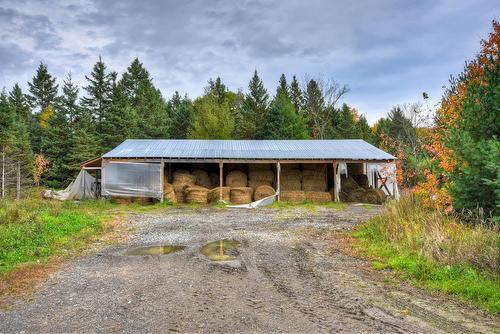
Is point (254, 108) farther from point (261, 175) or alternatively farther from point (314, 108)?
point (261, 175)

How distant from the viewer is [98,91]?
3572cm

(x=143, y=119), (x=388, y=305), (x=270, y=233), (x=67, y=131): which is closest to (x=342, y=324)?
(x=388, y=305)

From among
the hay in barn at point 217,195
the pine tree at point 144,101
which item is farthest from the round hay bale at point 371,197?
the pine tree at point 144,101

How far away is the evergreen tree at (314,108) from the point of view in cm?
4362

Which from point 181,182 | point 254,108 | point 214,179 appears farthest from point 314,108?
point 181,182

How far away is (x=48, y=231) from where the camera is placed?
9.32 meters

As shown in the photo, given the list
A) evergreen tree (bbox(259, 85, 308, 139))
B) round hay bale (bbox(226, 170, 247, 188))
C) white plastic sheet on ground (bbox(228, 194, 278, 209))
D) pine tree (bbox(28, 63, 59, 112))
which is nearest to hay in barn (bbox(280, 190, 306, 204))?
white plastic sheet on ground (bbox(228, 194, 278, 209))

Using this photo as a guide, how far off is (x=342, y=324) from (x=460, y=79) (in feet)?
27.6

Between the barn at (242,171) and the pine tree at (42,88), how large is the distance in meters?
30.7

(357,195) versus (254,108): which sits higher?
(254,108)

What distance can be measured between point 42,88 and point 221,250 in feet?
157

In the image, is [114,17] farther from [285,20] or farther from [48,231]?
[48,231]

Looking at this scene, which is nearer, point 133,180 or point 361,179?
point 133,180

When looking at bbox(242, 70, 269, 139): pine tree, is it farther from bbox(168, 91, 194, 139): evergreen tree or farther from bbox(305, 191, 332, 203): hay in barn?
bbox(305, 191, 332, 203): hay in barn
